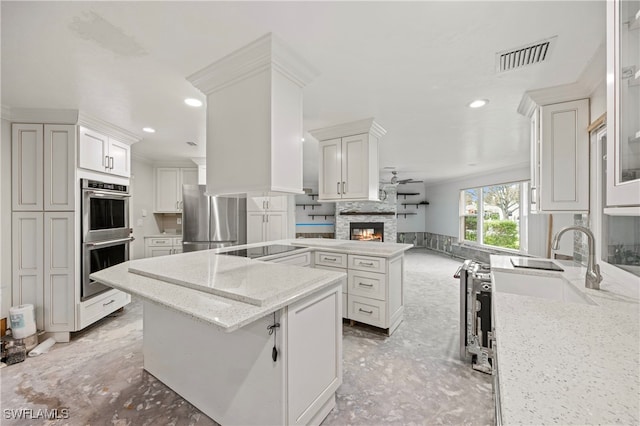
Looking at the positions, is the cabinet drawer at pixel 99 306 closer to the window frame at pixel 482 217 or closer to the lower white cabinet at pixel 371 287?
the lower white cabinet at pixel 371 287

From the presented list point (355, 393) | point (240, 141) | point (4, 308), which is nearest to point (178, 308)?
point (240, 141)

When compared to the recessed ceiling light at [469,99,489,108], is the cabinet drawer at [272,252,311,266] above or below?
below

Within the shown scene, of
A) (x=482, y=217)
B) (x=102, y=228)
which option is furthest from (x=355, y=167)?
(x=482, y=217)

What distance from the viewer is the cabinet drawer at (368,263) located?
2.62m

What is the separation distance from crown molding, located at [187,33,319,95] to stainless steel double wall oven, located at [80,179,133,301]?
6.33ft

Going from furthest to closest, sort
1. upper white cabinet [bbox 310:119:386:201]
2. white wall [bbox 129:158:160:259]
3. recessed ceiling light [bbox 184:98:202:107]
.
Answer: white wall [bbox 129:158:160:259] → upper white cabinet [bbox 310:119:386:201] → recessed ceiling light [bbox 184:98:202:107]

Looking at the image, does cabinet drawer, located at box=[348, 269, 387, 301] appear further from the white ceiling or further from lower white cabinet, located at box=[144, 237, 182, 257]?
lower white cabinet, located at box=[144, 237, 182, 257]

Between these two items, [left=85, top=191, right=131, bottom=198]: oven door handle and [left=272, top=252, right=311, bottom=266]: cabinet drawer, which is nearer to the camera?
[left=272, top=252, right=311, bottom=266]: cabinet drawer

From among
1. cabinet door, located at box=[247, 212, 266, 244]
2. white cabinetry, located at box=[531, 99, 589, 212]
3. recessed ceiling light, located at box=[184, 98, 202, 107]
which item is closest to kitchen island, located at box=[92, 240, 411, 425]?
recessed ceiling light, located at box=[184, 98, 202, 107]

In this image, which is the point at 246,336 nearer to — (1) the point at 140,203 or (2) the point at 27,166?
(2) the point at 27,166

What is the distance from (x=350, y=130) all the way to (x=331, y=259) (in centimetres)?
147

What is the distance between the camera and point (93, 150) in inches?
108

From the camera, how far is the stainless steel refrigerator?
4086 mm

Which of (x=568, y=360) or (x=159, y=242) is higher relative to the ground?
(x=568, y=360)
